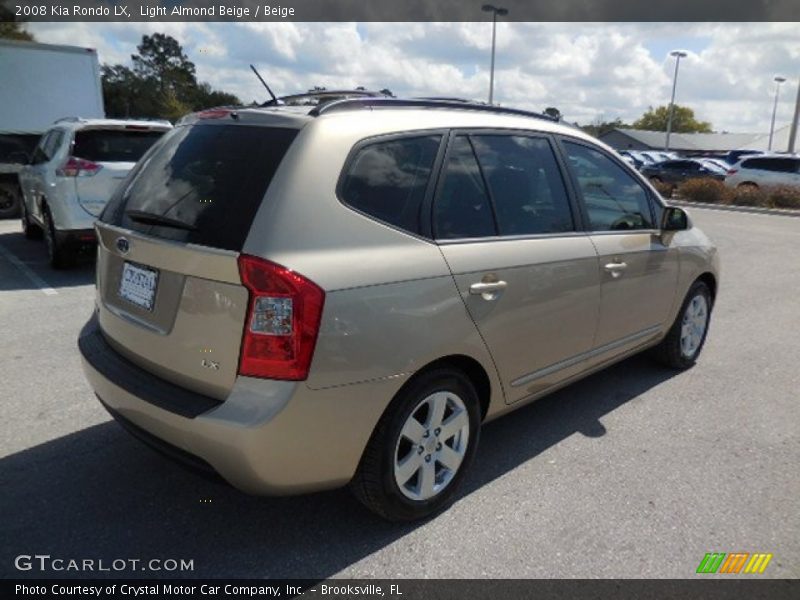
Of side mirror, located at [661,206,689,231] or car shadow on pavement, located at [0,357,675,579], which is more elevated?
side mirror, located at [661,206,689,231]

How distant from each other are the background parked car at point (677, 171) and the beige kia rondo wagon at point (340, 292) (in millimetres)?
26880

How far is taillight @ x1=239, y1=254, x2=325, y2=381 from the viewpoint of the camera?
6.98 feet

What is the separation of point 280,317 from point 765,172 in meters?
24.9

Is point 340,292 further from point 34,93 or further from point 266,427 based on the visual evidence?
point 34,93

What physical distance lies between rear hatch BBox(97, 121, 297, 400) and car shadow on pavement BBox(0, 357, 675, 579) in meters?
0.56

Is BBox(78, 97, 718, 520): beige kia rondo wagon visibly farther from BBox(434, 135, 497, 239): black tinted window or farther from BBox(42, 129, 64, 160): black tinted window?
BBox(42, 129, 64, 160): black tinted window

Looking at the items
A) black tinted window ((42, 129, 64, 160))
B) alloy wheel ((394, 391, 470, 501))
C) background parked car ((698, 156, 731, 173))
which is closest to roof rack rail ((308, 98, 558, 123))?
alloy wheel ((394, 391, 470, 501))

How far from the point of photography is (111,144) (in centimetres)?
707

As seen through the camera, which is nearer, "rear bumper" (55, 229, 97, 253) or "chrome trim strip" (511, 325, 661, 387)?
"chrome trim strip" (511, 325, 661, 387)

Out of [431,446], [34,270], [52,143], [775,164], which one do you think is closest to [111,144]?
[52,143]

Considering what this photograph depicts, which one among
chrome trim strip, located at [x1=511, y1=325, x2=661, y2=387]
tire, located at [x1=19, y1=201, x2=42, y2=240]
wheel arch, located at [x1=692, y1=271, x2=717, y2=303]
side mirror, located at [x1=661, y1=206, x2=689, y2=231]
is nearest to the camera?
chrome trim strip, located at [x1=511, y1=325, x2=661, y2=387]

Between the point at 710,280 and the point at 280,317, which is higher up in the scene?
the point at 280,317

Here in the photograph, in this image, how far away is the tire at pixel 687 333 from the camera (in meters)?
4.51

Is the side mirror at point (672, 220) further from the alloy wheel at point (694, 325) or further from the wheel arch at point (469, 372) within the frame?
the wheel arch at point (469, 372)
